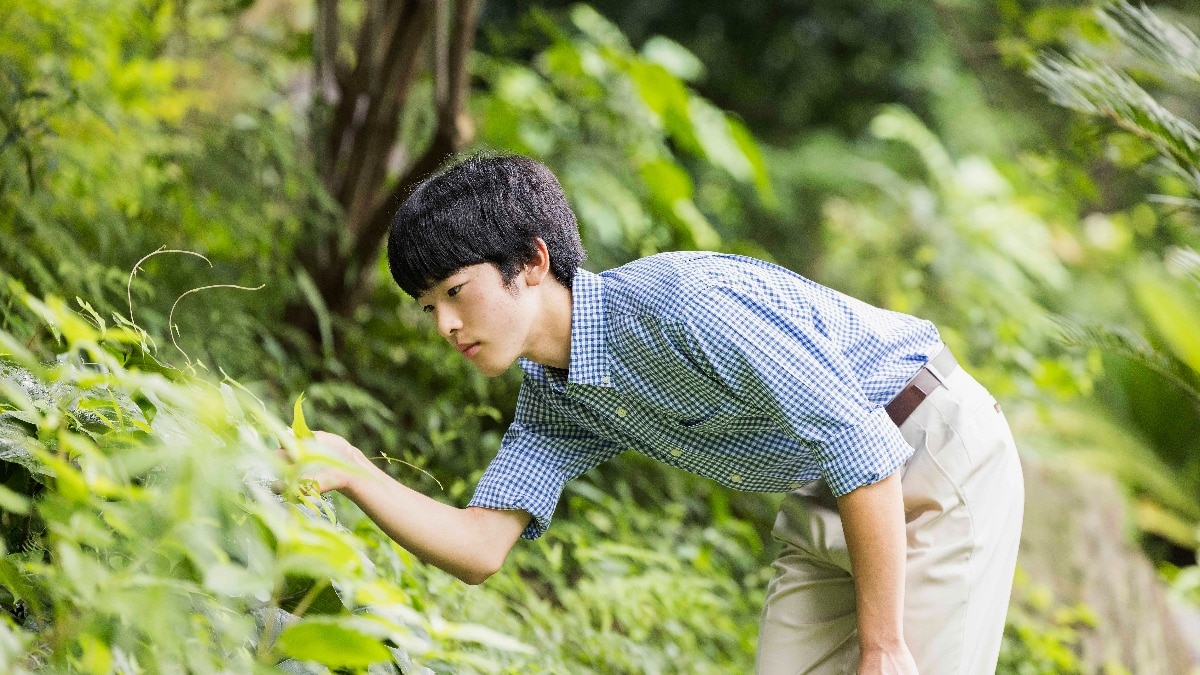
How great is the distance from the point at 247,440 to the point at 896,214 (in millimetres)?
6168

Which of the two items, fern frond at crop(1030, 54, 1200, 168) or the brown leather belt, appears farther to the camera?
fern frond at crop(1030, 54, 1200, 168)

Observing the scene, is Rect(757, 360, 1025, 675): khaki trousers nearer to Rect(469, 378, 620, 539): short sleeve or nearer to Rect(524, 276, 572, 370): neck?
Rect(469, 378, 620, 539): short sleeve

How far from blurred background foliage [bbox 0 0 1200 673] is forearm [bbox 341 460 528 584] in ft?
0.48

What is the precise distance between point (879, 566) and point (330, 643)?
902mm

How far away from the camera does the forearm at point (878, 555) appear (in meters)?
1.55

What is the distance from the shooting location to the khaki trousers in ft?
5.97

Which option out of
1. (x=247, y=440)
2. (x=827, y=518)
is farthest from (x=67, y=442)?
(x=827, y=518)

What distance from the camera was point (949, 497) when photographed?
1824 mm

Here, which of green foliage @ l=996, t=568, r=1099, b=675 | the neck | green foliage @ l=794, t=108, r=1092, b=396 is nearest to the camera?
the neck

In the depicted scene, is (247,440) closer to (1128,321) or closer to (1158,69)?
(1158,69)

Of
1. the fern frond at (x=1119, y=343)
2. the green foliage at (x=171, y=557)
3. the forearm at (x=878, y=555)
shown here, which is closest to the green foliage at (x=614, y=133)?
the fern frond at (x=1119, y=343)

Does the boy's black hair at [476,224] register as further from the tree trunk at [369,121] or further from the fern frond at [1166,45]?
the fern frond at [1166,45]

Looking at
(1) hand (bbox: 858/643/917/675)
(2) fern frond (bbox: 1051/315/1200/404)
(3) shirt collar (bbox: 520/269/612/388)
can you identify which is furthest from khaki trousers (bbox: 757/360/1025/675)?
(2) fern frond (bbox: 1051/315/1200/404)

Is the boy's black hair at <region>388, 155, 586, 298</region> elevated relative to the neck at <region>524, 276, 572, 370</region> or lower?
elevated
